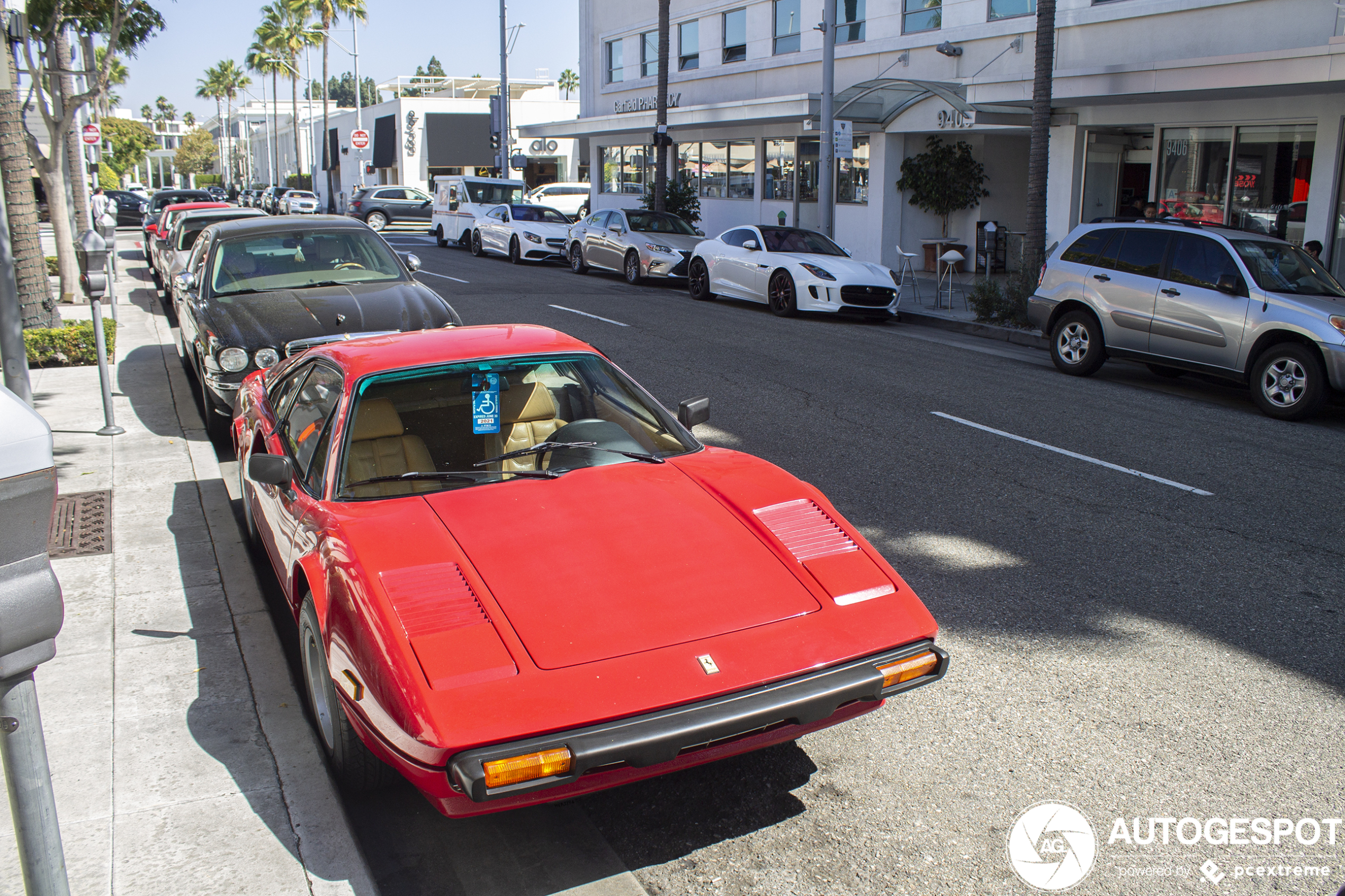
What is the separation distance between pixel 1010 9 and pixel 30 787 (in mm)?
22036

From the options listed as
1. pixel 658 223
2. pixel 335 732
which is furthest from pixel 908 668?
pixel 658 223

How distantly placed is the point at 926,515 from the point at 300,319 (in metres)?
5.02

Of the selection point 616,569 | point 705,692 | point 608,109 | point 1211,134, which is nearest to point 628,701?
point 705,692

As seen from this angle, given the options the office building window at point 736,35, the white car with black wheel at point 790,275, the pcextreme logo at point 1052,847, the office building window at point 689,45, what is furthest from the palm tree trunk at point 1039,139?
the office building window at point 689,45

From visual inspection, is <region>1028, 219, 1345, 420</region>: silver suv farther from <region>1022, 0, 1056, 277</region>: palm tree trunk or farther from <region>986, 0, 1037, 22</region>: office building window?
<region>986, 0, 1037, 22</region>: office building window

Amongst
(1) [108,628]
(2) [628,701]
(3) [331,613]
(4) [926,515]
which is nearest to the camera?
(2) [628,701]

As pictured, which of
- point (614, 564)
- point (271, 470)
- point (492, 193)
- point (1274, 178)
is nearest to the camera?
point (614, 564)

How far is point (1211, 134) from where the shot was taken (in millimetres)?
17234

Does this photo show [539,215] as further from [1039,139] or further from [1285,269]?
[1285,269]

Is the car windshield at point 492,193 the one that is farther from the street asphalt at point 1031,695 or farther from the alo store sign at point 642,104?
the street asphalt at point 1031,695

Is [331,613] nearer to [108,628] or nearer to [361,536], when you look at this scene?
[361,536]

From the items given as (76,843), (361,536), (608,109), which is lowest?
(76,843)

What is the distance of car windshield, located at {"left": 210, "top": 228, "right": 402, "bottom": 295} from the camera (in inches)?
358

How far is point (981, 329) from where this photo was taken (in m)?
15.8
